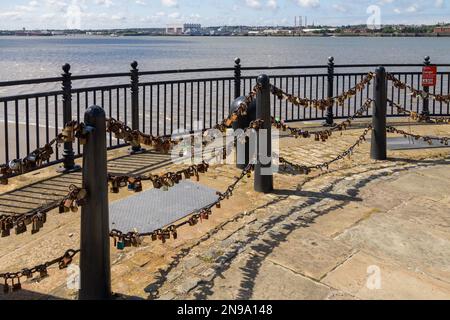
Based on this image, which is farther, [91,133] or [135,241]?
[135,241]

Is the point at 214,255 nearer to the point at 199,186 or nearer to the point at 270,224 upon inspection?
the point at 270,224

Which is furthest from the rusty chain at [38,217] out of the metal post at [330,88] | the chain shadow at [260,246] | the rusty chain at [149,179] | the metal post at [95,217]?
the metal post at [330,88]

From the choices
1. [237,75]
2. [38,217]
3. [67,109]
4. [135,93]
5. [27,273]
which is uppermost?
[237,75]

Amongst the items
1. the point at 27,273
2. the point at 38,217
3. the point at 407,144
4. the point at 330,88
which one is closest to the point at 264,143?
the point at 38,217

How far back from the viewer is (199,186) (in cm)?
705

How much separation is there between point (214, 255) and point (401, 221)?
2.21m

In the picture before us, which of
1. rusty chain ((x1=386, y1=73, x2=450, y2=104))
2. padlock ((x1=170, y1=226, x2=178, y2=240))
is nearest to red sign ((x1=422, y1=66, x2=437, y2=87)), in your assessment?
rusty chain ((x1=386, y1=73, x2=450, y2=104))

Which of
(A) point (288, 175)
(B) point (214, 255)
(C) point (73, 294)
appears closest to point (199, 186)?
(A) point (288, 175)

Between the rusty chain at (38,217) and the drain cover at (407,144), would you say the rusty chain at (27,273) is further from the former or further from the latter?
the drain cover at (407,144)

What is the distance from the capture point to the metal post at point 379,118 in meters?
8.46

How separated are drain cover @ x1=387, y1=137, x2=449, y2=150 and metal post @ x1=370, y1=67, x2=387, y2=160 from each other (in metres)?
0.97

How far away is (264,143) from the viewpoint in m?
6.72

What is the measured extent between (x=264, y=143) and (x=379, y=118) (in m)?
2.73

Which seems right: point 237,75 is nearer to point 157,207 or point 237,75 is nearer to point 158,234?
point 157,207
